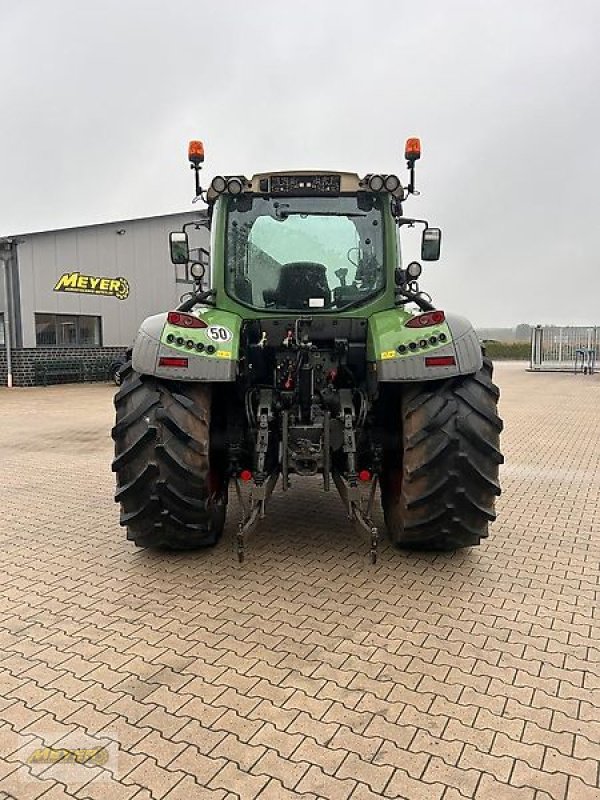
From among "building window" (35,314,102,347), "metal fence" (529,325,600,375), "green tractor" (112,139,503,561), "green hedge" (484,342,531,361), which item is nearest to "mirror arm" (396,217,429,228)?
"green tractor" (112,139,503,561)

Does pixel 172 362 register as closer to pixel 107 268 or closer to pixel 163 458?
pixel 163 458

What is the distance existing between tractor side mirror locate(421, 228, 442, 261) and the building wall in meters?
16.1

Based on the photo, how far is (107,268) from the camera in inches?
887

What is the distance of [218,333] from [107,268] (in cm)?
1967

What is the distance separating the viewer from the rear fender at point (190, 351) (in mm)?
4117

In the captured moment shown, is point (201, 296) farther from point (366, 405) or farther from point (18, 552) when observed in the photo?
point (18, 552)

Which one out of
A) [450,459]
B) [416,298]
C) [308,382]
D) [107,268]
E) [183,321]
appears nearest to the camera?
[450,459]

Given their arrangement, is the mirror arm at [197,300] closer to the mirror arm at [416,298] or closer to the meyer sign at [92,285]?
the mirror arm at [416,298]

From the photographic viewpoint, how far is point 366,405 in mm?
4633

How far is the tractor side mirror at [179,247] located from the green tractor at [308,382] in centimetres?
1

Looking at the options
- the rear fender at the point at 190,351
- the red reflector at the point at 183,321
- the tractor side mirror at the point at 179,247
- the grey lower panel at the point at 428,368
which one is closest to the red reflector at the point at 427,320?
the grey lower panel at the point at 428,368

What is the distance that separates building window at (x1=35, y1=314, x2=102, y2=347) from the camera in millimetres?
21562

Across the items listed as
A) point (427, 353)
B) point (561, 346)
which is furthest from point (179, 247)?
point (561, 346)

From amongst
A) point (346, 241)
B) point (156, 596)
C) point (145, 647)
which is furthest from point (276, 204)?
point (145, 647)
